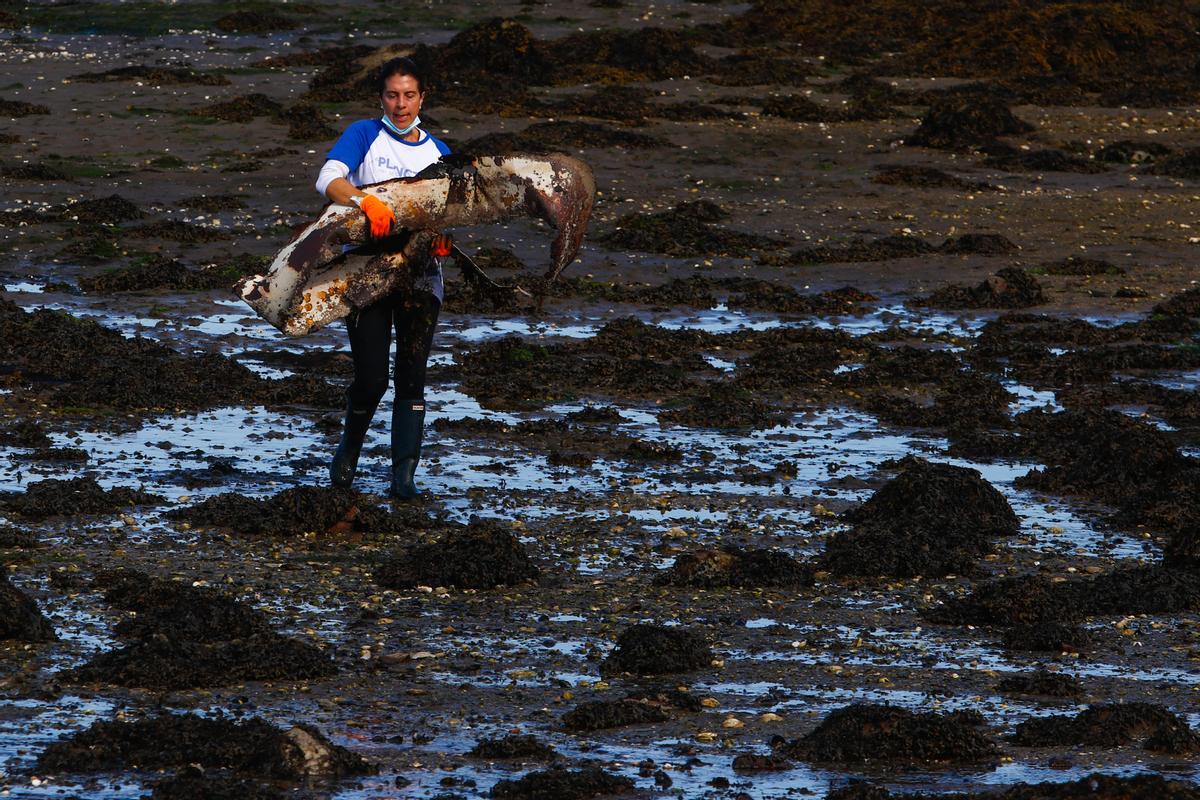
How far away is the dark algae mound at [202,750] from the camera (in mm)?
5414

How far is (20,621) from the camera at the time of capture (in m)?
6.67

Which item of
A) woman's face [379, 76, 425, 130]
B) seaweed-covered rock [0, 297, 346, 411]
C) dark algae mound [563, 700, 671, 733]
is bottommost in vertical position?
seaweed-covered rock [0, 297, 346, 411]

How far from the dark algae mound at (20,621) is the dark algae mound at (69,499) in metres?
1.99

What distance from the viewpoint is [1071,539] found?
29.9ft

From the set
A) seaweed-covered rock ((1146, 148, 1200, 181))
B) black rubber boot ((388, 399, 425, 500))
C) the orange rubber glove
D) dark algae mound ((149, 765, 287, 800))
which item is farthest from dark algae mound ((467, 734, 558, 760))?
seaweed-covered rock ((1146, 148, 1200, 181))

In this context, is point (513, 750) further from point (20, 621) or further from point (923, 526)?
point (923, 526)

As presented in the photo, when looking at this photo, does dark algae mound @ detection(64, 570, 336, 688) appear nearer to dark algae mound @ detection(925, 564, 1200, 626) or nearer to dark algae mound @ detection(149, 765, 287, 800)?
dark algae mound @ detection(149, 765, 287, 800)

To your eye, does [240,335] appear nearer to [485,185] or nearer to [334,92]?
[485,185]

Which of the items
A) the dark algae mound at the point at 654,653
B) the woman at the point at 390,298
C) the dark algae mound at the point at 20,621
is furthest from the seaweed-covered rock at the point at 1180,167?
the dark algae mound at the point at 20,621

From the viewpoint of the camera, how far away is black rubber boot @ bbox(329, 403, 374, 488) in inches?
372

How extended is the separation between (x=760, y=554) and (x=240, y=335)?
662cm

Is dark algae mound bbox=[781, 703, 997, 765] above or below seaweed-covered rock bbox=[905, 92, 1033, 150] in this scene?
below

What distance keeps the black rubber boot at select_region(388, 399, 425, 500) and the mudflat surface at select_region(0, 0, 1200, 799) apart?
5.1 inches

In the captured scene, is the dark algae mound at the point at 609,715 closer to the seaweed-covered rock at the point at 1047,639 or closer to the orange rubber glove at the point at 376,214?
the seaweed-covered rock at the point at 1047,639
